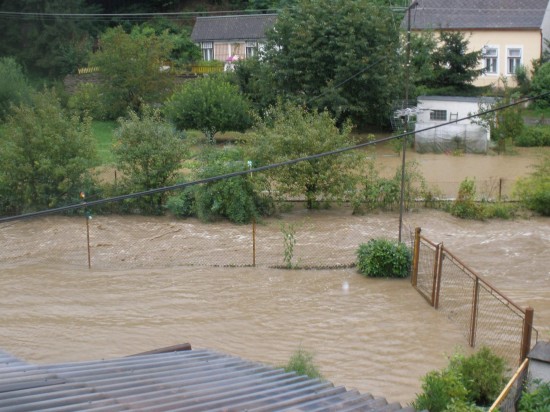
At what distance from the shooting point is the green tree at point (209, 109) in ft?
112

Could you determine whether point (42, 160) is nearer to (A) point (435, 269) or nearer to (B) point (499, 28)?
(A) point (435, 269)

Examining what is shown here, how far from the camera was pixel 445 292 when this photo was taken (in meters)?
16.1

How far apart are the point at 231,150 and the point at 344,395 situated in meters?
17.2

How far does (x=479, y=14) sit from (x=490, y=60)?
9.48ft

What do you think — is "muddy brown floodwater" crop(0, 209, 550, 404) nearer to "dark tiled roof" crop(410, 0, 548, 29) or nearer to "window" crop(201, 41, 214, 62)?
"dark tiled roof" crop(410, 0, 548, 29)

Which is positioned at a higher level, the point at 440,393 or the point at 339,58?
the point at 339,58

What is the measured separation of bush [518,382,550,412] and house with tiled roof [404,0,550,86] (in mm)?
35818

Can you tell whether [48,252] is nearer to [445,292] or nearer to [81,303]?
[81,303]

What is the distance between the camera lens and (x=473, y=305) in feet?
43.4

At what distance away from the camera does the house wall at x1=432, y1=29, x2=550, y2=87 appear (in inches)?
1697

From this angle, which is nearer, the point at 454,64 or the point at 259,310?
the point at 259,310

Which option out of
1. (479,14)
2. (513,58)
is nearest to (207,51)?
(479,14)

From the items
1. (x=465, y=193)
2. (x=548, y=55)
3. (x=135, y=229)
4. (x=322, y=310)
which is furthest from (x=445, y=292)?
(x=548, y=55)

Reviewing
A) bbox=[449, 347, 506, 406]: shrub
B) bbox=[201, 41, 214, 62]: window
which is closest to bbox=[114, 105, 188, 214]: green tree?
bbox=[449, 347, 506, 406]: shrub
